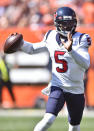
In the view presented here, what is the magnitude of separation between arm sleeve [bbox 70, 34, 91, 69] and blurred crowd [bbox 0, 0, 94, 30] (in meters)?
5.42

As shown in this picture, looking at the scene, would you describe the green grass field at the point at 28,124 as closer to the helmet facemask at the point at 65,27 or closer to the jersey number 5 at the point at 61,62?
the jersey number 5 at the point at 61,62

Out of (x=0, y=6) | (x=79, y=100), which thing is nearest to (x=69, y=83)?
(x=79, y=100)

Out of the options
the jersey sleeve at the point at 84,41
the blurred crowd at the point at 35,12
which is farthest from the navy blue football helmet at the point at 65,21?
the blurred crowd at the point at 35,12

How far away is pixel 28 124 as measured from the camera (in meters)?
7.46

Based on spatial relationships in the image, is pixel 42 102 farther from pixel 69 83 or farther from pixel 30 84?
pixel 69 83

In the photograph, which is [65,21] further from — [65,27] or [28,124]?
[28,124]

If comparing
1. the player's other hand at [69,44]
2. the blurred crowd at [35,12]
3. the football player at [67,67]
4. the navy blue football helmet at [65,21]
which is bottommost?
the blurred crowd at [35,12]

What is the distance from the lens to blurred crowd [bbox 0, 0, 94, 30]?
33.8 ft

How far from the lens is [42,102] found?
372 inches

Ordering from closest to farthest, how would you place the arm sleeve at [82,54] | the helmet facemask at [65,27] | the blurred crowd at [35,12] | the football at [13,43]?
the arm sleeve at [82,54] < the helmet facemask at [65,27] < the football at [13,43] < the blurred crowd at [35,12]

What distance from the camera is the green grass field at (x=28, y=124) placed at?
695 cm

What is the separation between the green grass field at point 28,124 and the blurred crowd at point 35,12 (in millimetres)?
2651

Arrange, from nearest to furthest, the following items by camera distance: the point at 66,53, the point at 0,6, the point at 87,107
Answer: the point at 66,53, the point at 87,107, the point at 0,6

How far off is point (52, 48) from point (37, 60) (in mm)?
4762
